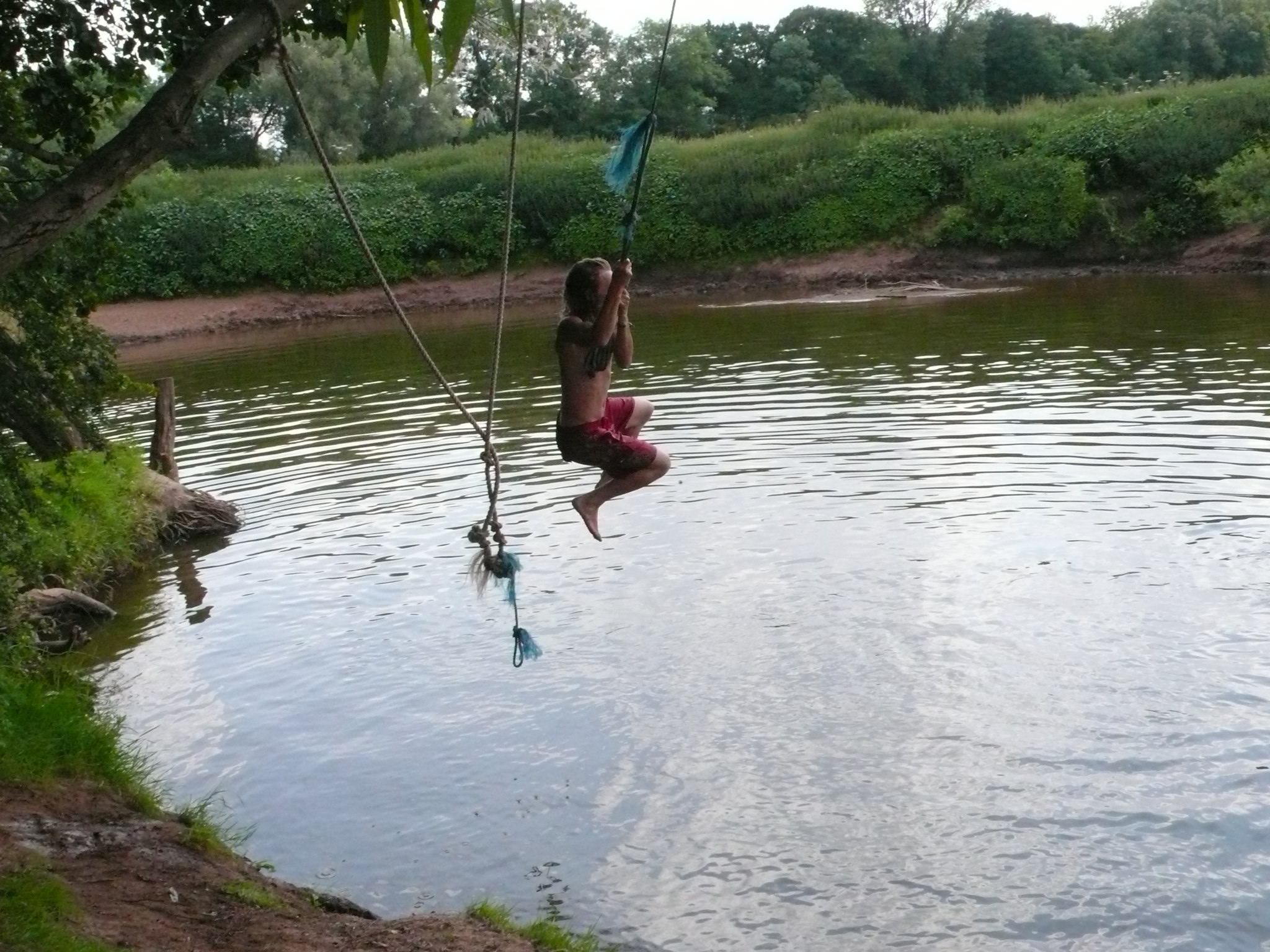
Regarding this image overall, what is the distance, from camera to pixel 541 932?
6.73 meters

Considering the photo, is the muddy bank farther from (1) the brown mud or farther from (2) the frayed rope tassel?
(1) the brown mud

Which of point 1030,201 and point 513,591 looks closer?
point 513,591

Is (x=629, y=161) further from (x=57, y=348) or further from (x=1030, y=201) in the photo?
(x=1030, y=201)

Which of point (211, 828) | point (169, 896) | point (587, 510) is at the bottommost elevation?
point (211, 828)

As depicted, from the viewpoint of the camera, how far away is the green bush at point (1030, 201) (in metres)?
41.2

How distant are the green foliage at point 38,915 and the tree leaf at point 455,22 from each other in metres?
3.47

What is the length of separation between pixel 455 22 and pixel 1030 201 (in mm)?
40278

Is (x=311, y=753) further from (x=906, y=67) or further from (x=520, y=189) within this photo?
(x=906, y=67)

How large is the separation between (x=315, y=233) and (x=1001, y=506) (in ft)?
119

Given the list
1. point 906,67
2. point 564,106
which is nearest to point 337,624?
point 564,106

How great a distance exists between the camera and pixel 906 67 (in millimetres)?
63469

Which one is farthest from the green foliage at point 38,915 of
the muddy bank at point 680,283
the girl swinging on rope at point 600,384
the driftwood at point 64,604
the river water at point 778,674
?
the muddy bank at point 680,283

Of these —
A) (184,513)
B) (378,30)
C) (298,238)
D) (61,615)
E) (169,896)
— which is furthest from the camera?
(298,238)

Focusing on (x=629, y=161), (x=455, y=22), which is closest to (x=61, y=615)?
(x=629, y=161)
